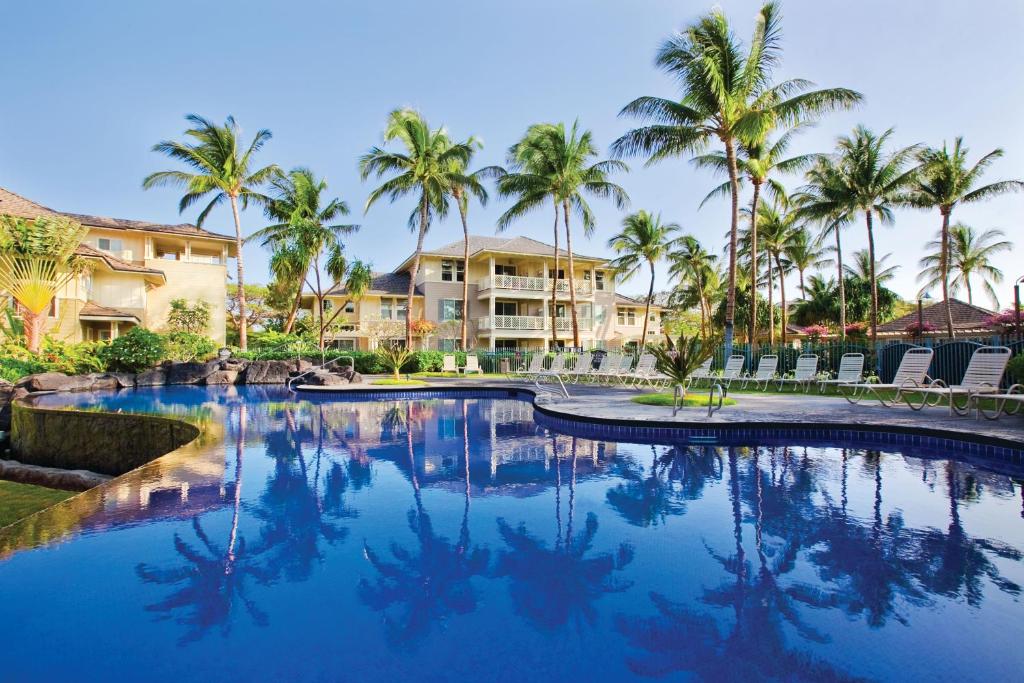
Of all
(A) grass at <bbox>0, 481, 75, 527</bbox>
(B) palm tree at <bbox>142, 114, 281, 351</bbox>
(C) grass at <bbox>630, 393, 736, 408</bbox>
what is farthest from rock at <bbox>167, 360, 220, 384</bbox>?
(C) grass at <bbox>630, 393, 736, 408</bbox>

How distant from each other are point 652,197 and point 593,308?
784 centimetres

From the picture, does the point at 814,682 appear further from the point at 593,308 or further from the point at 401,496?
the point at 593,308

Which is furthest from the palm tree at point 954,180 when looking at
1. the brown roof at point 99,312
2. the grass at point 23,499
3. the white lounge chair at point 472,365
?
the brown roof at point 99,312

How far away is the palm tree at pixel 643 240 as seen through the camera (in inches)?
1249

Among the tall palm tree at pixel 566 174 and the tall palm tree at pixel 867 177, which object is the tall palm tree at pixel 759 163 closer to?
the tall palm tree at pixel 867 177

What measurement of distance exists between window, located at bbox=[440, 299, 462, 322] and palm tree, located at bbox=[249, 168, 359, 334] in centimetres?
617

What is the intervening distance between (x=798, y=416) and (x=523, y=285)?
924 inches

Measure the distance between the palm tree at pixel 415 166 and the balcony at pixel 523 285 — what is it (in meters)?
6.49

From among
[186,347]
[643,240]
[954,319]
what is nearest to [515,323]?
[643,240]

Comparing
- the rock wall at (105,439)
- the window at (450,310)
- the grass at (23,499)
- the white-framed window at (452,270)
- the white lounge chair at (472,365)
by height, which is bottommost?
the grass at (23,499)

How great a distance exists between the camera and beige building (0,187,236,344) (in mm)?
21562

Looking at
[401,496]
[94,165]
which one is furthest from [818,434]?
[94,165]

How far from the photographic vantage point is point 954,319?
102 ft

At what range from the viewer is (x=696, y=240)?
32.8m
